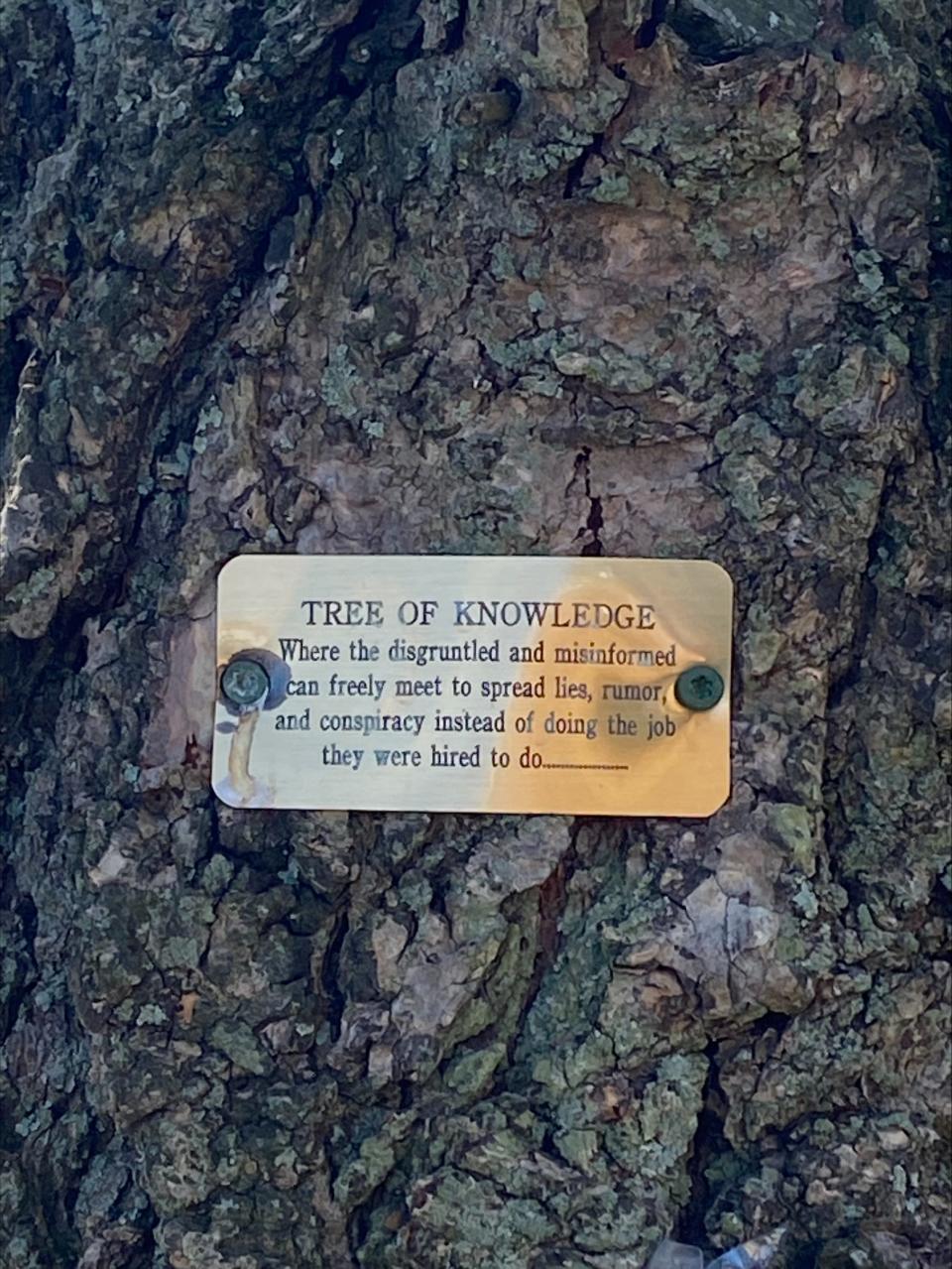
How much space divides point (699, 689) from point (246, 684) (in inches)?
22.3

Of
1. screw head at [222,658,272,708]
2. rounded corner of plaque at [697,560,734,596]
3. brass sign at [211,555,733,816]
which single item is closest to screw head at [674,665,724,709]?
brass sign at [211,555,733,816]

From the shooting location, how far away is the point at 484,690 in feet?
6.01

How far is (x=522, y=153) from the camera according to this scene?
72.1 inches

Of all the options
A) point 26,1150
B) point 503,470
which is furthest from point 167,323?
point 26,1150

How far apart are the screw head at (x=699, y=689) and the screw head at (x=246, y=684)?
0.52 m

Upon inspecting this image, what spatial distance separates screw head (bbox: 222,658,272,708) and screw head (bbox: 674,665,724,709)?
0.52 meters

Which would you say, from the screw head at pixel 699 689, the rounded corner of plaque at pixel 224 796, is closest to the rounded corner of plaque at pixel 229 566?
the rounded corner of plaque at pixel 224 796

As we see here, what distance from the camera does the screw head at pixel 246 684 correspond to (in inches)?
73.1

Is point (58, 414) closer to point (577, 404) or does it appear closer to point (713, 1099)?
point (577, 404)

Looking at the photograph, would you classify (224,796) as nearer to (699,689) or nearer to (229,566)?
(229,566)

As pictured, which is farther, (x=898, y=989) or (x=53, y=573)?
(x=53, y=573)

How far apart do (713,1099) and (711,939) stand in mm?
192

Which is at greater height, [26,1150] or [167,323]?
[167,323]

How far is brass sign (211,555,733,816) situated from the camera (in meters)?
1.81
